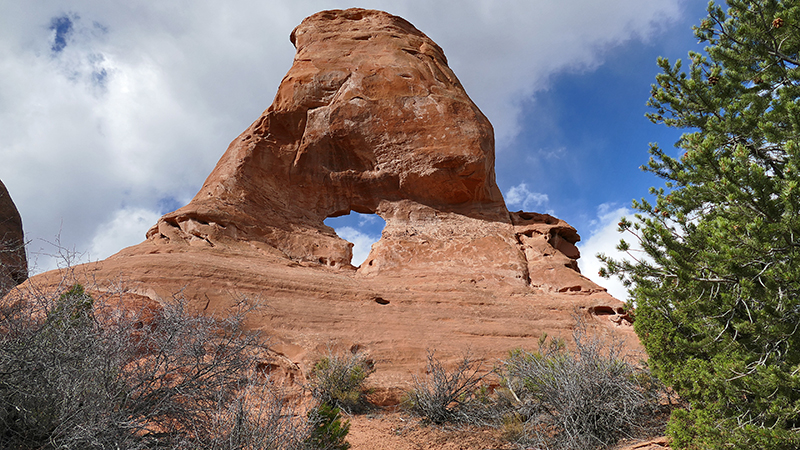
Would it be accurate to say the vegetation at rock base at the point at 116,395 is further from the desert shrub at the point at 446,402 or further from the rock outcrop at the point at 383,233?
the rock outcrop at the point at 383,233

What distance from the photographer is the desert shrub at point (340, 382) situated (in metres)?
8.00

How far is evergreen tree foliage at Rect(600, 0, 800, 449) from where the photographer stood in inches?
186

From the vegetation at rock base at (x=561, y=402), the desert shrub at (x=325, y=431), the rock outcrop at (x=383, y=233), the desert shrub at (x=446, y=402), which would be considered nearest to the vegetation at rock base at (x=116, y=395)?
the desert shrub at (x=325, y=431)

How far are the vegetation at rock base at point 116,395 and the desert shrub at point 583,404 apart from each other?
291 cm

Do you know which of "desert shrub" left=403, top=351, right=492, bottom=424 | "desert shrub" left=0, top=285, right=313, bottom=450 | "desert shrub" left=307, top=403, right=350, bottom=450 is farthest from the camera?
"desert shrub" left=403, top=351, right=492, bottom=424

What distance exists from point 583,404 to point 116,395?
5672 mm

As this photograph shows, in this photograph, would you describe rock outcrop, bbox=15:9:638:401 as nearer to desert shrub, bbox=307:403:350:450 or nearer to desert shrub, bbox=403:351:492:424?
desert shrub, bbox=403:351:492:424

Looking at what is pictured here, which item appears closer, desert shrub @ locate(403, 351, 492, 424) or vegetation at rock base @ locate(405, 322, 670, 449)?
vegetation at rock base @ locate(405, 322, 670, 449)

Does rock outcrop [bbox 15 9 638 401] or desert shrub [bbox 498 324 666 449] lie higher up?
rock outcrop [bbox 15 9 638 401]

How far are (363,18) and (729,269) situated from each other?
57.0 feet

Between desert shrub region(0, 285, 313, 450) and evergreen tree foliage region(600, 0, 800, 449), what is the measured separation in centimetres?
446

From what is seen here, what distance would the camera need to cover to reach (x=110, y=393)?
14.4 ft

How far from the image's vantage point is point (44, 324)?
15.6 ft

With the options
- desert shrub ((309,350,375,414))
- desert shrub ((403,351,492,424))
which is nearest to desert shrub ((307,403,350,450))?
desert shrub ((309,350,375,414))
